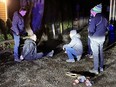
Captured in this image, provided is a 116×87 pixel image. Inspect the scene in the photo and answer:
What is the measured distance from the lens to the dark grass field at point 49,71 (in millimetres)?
8128

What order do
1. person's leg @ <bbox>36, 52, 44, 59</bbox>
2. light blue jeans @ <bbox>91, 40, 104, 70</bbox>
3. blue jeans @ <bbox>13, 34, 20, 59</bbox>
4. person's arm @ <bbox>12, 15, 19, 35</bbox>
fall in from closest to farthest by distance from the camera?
light blue jeans @ <bbox>91, 40, 104, 70</bbox> → person's arm @ <bbox>12, 15, 19, 35</bbox> → blue jeans @ <bbox>13, 34, 20, 59</bbox> → person's leg @ <bbox>36, 52, 44, 59</bbox>

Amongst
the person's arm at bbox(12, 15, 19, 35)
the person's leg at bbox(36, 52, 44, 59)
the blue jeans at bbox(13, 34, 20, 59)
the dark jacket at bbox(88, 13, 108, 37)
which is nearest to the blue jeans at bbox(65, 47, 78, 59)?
the person's leg at bbox(36, 52, 44, 59)

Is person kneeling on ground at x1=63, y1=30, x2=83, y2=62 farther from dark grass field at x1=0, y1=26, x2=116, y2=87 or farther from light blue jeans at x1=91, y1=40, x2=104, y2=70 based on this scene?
light blue jeans at x1=91, y1=40, x2=104, y2=70

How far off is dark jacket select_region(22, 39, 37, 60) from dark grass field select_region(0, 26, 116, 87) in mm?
256

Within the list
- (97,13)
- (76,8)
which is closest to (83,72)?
(97,13)

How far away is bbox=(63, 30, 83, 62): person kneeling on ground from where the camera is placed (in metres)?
9.63

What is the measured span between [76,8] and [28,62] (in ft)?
18.5

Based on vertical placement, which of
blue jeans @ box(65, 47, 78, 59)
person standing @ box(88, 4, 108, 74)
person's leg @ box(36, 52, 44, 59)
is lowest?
person's leg @ box(36, 52, 44, 59)

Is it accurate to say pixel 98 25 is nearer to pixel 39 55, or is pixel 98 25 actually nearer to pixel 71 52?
pixel 71 52

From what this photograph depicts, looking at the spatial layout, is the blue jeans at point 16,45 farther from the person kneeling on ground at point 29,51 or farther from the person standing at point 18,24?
the person kneeling on ground at point 29,51

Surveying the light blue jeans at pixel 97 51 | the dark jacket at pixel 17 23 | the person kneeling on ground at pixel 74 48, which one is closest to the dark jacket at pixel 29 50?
the dark jacket at pixel 17 23

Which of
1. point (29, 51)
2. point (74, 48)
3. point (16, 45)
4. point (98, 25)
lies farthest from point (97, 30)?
point (16, 45)

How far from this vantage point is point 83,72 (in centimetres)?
894

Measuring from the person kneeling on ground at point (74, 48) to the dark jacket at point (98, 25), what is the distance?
129 cm
